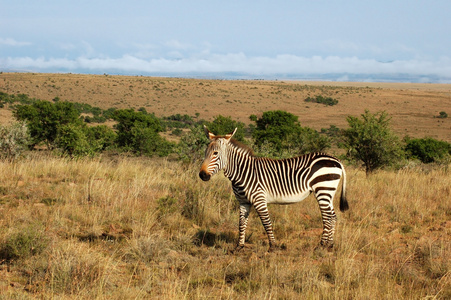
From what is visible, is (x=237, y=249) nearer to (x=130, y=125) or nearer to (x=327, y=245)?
(x=327, y=245)

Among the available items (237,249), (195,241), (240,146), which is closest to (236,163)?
(240,146)

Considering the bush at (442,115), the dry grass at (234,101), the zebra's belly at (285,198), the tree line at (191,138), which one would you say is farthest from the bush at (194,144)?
the bush at (442,115)

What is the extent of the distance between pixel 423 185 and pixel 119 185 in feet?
25.8

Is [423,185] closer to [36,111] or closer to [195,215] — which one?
[195,215]

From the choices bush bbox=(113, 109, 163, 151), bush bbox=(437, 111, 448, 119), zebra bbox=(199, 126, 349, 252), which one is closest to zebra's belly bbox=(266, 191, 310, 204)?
zebra bbox=(199, 126, 349, 252)

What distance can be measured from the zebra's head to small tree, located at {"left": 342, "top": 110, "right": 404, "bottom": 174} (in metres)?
9.71

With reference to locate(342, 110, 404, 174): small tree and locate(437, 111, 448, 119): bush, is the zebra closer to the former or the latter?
locate(342, 110, 404, 174): small tree

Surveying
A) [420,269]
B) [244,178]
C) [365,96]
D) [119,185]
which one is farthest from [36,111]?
[365,96]

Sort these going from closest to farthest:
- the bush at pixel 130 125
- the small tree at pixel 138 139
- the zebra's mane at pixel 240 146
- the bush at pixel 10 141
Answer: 1. the zebra's mane at pixel 240 146
2. the bush at pixel 10 141
3. the small tree at pixel 138 139
4. the bush at pixel 130 125

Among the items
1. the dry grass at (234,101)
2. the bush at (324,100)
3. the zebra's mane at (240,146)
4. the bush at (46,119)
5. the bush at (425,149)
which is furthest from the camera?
the bush at (324,100)

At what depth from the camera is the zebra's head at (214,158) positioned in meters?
5.77

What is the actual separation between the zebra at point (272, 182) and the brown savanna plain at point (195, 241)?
472 millimetres

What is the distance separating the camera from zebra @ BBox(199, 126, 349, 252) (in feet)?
19.9

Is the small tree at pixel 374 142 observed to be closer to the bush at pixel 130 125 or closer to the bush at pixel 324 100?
the bush at pixel 130 125
